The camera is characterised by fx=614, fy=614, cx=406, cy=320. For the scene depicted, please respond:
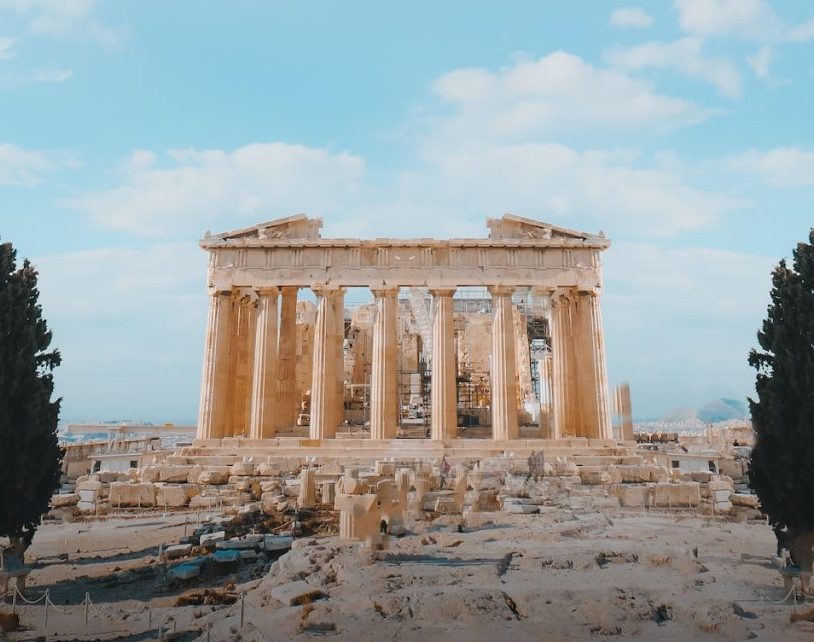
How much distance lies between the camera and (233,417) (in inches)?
1102

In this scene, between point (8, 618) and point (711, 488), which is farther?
point (711, 488)

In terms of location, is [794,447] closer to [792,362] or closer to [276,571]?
[792,362]

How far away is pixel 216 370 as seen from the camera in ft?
86.3

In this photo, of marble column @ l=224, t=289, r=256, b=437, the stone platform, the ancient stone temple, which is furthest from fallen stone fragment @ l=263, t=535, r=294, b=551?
marble column @ l=224, t=289, r=256, b=437

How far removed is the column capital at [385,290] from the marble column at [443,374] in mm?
1659

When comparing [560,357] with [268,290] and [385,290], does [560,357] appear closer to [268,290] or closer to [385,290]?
[385,290]

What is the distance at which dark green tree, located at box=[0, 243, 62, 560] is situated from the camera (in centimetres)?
934

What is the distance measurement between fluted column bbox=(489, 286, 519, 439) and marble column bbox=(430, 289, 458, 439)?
1.75 metres

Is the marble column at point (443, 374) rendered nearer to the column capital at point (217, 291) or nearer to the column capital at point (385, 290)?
the column capital at point (385, 290)

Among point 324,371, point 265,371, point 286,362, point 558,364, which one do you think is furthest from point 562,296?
point 265,371

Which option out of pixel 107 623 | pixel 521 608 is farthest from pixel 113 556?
pixel 521 608

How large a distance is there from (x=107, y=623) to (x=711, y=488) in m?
16.3

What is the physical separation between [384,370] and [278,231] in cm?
792

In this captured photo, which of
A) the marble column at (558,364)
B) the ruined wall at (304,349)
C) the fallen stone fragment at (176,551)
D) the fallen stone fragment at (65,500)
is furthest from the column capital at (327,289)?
the fallen stone fragment at (176,551)
